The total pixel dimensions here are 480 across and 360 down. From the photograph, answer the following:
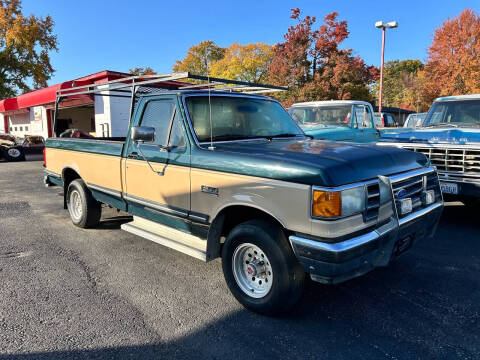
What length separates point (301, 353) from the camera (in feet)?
8.87

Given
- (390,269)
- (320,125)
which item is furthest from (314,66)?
(390,269)

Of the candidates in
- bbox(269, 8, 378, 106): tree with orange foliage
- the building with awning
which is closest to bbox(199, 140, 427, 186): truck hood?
the building with awning

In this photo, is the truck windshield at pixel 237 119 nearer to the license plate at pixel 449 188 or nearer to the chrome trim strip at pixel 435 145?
the chrome trim strip at pixel 435 145

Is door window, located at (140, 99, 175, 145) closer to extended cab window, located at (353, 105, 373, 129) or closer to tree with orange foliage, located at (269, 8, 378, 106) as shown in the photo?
extended cab window, located at (353, 105, 373, 129)

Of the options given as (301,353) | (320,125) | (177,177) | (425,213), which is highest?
(320,125)

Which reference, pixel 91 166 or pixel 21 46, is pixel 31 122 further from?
pixel 91 166

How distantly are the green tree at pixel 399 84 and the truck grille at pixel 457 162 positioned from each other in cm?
5028

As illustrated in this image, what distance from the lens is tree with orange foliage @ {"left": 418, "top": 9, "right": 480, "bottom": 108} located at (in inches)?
Result: 870

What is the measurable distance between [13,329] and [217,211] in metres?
1.96

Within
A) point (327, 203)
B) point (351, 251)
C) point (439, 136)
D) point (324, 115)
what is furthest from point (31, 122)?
point (351, 251)

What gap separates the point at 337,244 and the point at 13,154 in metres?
18.7

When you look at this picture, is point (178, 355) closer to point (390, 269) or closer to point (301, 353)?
point (301, 353)

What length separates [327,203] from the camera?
2688mm

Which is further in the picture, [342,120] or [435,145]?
[342,120]
